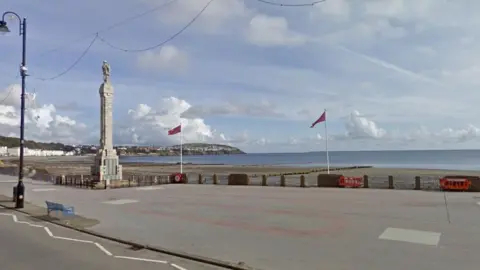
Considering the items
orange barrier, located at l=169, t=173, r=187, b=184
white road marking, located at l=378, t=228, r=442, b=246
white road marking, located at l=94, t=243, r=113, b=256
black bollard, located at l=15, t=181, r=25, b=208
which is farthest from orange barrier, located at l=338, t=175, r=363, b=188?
white road marking, located at l=94, t=243, r=113, b=256

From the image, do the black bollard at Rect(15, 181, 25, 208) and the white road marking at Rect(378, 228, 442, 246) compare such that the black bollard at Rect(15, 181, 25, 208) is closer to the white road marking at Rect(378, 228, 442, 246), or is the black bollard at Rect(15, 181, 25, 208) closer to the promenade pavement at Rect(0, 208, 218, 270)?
the promenade pavement at Rect(0, 208, 218, 270)

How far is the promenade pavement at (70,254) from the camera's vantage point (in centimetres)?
920

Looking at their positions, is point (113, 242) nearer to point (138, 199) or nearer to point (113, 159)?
point (138, 199)

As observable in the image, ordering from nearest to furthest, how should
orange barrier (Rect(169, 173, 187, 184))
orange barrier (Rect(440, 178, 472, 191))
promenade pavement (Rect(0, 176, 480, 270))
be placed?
promenade pavement (Rect(0, 176, 480, 270))
orange barrier (Rect(440, 178, 472, 191))
orange barrier (Rect(169, 173, 187, 184))

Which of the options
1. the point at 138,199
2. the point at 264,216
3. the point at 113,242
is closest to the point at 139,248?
the point at 113,242

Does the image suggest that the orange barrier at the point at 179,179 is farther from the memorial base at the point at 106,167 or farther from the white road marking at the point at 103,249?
the white road marking at the point at 103,249

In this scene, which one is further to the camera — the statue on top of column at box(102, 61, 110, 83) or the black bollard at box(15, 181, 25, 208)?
the statue on top of column at box(102, 61, 110, 83)

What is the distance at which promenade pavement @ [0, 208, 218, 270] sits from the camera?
362 inches

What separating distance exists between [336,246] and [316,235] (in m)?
1.64

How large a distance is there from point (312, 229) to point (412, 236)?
3014 millimetres

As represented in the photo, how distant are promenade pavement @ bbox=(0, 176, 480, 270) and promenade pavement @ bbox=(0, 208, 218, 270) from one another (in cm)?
103

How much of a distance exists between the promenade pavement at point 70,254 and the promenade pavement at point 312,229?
1032 mm

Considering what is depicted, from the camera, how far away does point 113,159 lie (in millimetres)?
37719

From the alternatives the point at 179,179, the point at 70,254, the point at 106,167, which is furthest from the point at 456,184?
the point at 106,167
